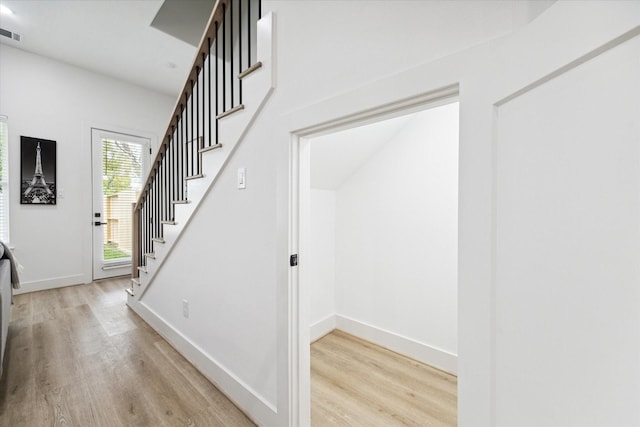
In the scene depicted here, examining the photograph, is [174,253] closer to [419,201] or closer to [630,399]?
[419,201]

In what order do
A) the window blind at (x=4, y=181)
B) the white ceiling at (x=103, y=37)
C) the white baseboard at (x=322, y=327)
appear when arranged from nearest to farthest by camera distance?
the white baseboard at (x=322, y=327)
the white ceiling at (x=103, y=37)
the window blind at (x=4, y=181)

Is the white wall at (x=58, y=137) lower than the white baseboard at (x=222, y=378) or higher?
higher

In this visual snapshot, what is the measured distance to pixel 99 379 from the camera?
187 cm

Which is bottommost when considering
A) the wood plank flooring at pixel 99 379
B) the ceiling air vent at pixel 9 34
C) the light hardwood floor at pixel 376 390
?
the light hardwood floor at pixel 376 390

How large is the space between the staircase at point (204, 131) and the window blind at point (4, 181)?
1.69 meters

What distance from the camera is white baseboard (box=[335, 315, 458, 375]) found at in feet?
6.58

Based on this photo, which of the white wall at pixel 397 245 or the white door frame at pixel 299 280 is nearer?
the white door frame at pixel 299 280

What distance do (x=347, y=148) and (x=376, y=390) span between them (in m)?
1.65

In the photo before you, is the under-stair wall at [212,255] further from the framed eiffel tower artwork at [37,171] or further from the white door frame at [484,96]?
the framed eiffel tower artwork at [37,171]

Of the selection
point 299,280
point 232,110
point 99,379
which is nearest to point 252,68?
point 232,110

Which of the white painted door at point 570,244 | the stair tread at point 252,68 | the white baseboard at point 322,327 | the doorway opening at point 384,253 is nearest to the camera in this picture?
the white painted door at point 570,244

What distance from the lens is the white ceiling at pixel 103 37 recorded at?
286 centimetres

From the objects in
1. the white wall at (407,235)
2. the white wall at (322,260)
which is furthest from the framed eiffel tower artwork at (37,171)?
the white wall at (407,235)

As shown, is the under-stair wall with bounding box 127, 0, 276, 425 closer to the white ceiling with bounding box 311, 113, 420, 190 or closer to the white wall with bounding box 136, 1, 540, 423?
the white wall with bounding box 136, 1, 540, 423
